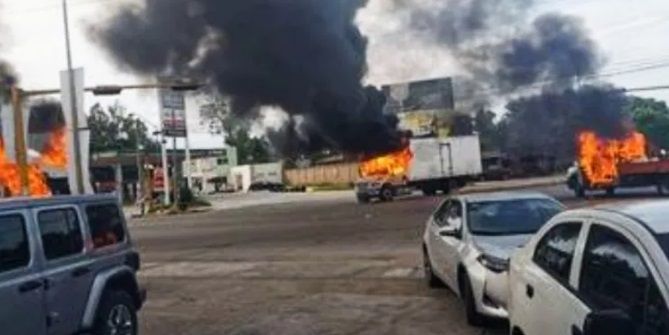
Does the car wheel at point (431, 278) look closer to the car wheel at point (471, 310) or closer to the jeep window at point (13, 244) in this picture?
the car wheel at point (471, 310)

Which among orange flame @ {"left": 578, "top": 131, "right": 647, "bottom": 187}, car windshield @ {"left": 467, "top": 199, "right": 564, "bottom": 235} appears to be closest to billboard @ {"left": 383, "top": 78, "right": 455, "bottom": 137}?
orange flame @ {"left": 578, "top": 131, "right": 647, "bottom": 187}

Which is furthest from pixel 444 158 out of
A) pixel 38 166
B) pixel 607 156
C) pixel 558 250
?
pixel 558 250

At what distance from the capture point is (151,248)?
26.9m

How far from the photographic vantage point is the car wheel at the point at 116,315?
8384mm

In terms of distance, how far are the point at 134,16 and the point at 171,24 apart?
79.0 inches

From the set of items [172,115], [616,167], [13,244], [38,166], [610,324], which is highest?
[172,115]

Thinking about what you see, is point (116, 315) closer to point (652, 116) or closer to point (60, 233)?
point (60, 233)

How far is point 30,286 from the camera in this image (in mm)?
7172

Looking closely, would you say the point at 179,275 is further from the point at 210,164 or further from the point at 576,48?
the point at 210,164

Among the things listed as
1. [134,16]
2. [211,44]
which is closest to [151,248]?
[134,16]

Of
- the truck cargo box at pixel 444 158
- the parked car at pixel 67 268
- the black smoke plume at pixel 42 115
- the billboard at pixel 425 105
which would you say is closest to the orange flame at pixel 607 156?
the truck cargo box at pixel 444 158

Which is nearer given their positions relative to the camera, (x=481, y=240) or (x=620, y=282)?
(x=620, y=282)

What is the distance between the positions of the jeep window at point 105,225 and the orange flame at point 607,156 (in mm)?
32213

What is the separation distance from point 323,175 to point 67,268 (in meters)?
78.0
